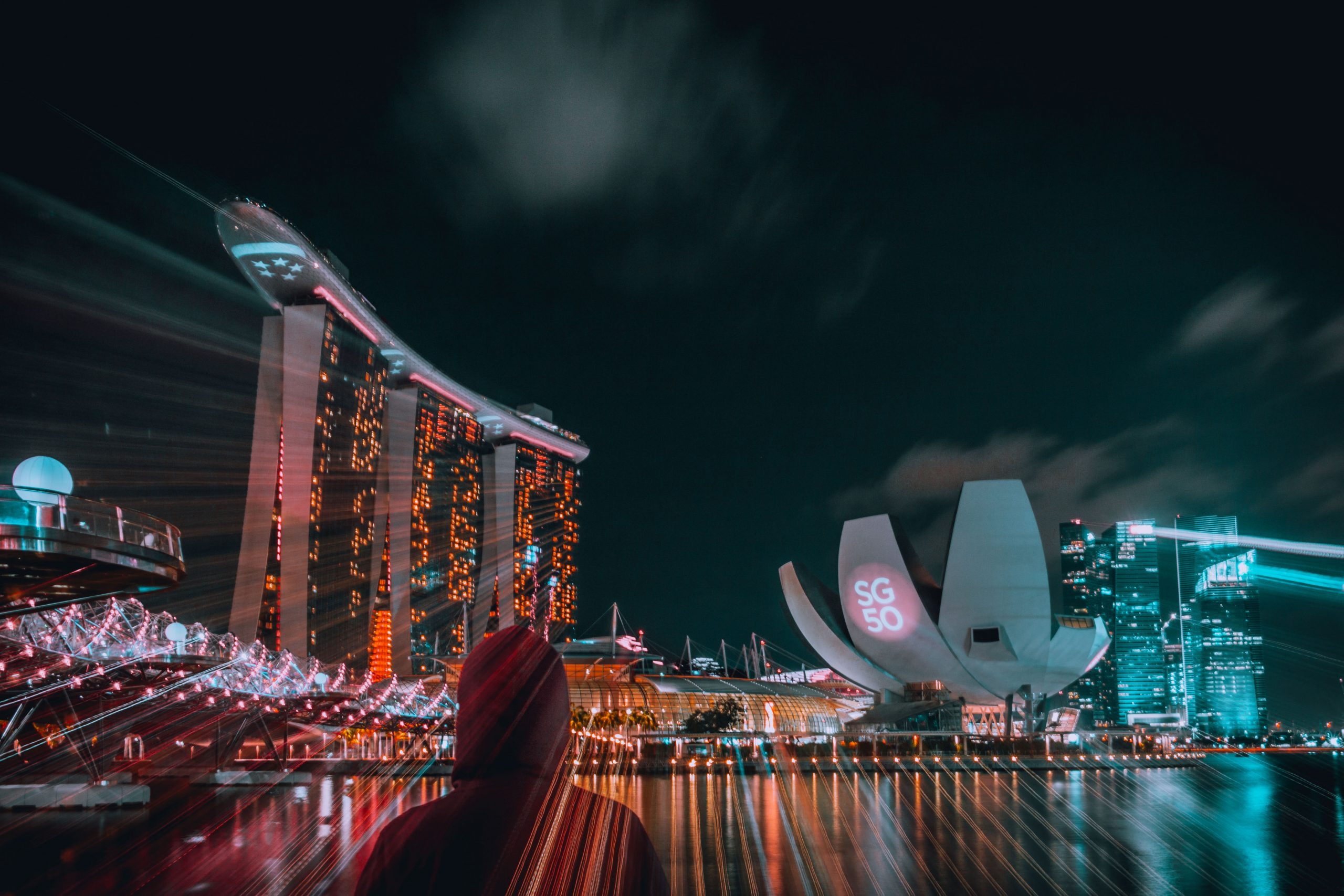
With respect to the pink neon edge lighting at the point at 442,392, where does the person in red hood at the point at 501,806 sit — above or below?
below

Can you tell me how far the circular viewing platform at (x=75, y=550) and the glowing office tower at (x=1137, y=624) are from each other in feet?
444

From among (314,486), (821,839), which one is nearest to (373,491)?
(314,486)

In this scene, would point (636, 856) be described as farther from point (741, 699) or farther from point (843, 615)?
point (741, 699)

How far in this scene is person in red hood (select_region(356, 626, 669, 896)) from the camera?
66.6 inches

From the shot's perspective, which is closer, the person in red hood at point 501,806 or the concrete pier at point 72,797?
the person in red hood at point 501,806

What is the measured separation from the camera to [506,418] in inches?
3661

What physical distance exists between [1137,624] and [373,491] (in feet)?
359

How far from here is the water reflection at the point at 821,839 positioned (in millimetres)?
11258

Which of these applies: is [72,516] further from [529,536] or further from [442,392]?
[529,536]

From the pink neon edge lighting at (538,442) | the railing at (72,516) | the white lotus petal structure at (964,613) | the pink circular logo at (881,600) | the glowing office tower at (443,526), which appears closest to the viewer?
the railing at (72,516)

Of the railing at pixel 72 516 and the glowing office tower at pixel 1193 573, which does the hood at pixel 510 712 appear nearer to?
the railing at pixel 72 516

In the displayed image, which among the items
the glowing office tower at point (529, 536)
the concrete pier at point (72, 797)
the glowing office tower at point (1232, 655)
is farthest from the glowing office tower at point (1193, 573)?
the concrete pier at point (72, 797)

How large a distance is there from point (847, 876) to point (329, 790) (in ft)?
54.7

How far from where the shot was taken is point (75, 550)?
29.1 feet
